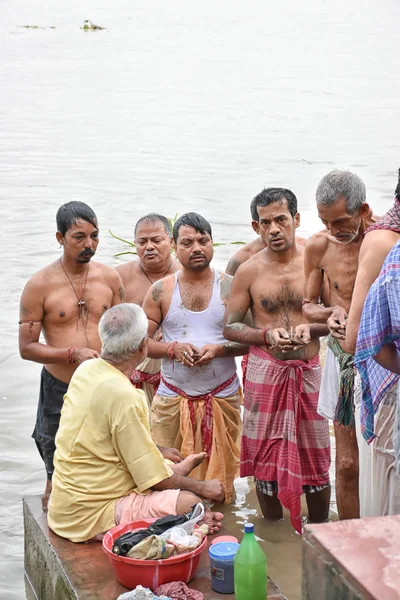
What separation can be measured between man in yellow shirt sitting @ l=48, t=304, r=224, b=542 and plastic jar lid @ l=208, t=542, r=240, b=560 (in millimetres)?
287

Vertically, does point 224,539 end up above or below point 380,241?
below

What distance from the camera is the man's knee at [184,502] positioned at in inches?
190

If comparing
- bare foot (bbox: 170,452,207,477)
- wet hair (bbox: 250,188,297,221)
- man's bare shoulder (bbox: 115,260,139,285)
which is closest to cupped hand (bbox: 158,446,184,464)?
bare foot (bbox: 170,452,207,477)

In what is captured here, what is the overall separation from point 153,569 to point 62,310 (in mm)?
2093

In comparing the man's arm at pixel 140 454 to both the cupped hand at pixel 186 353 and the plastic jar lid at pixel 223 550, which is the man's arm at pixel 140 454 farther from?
the cupped hand at pixel 186 353

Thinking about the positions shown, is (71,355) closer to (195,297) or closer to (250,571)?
(195,297)

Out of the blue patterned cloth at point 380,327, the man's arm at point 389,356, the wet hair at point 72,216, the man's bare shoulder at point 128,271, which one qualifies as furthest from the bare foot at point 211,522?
the man's bare shoulder at point 128,271

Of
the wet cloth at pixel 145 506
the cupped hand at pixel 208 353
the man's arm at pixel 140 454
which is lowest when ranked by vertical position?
the wet cloth at pixel 145 506

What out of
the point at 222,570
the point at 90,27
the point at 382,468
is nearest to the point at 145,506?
the point at 222,570

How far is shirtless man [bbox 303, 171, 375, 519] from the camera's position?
5004 millimetres

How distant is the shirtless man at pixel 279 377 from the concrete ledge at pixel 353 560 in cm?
266

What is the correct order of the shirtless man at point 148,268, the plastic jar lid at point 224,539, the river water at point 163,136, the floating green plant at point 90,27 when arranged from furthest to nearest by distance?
the floating green plant at point 90,27
the river water at point 163,136
the shirtless man at point 148,268
the plastic jar lid at point 224,539

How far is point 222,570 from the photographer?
446cm

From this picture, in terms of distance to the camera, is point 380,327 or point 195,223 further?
point 195,223
